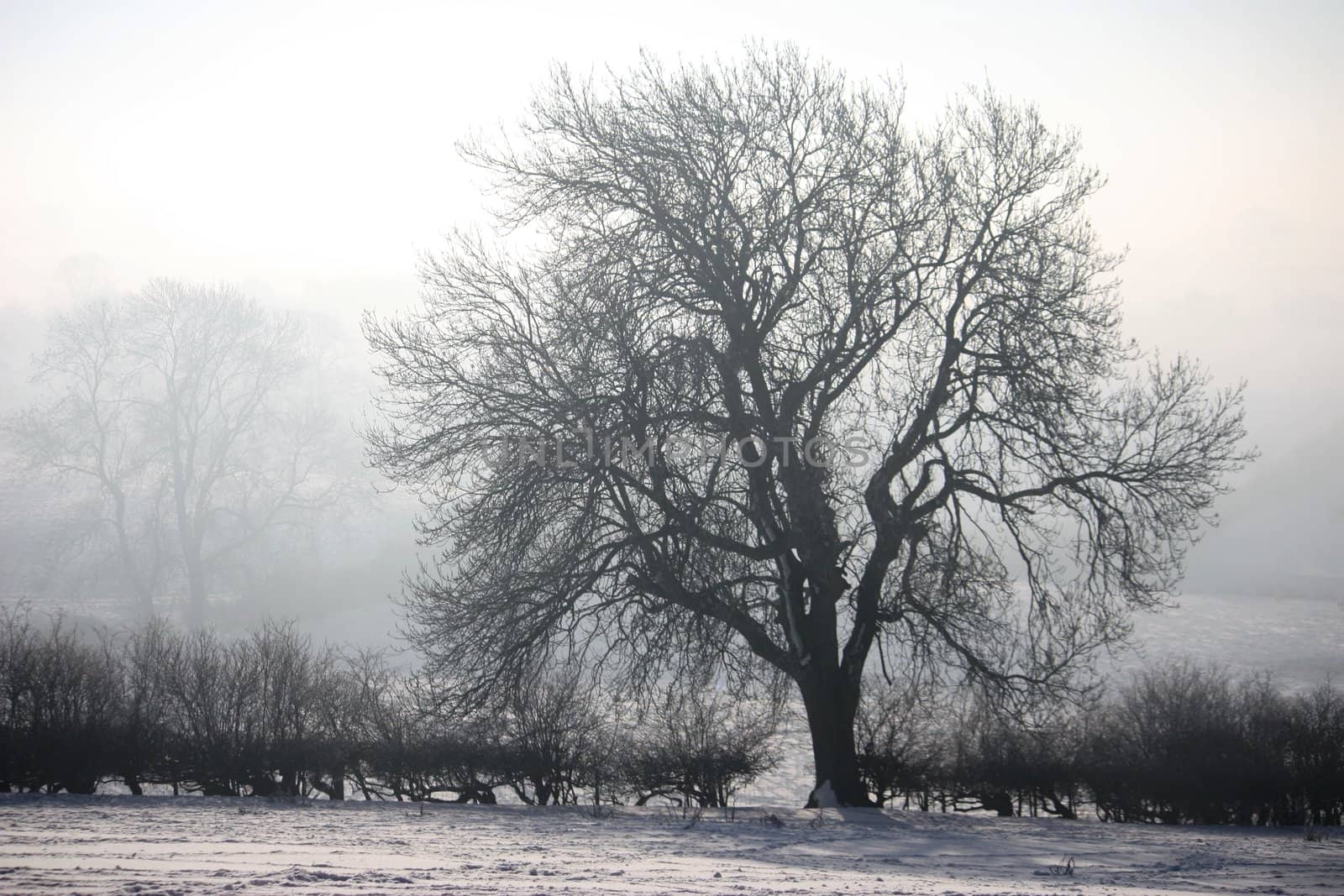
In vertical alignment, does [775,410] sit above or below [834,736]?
above

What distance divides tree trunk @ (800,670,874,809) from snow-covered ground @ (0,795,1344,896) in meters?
1.16

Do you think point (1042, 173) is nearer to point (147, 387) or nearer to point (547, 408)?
point (547, 408)

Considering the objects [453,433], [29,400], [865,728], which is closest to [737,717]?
[865,728]

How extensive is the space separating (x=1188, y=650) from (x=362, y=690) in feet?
84.8

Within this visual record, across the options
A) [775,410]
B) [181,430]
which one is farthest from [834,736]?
[181,430]

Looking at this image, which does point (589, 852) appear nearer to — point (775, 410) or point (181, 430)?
point (775, 410)

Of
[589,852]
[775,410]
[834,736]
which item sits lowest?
[589,852]

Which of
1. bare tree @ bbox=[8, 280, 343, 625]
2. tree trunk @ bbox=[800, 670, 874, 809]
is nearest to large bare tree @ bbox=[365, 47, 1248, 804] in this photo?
tree trunk @ bbox=[800, 670, 874, 809]

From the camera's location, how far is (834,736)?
1317 cm

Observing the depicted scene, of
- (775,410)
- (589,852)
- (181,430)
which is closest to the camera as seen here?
(589,852)

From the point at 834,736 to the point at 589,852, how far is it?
6.63 meters

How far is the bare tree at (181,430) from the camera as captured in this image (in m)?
37.2

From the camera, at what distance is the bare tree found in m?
37.2

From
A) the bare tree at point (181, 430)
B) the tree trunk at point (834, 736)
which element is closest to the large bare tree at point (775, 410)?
the tree trunk at point (834, 736)
